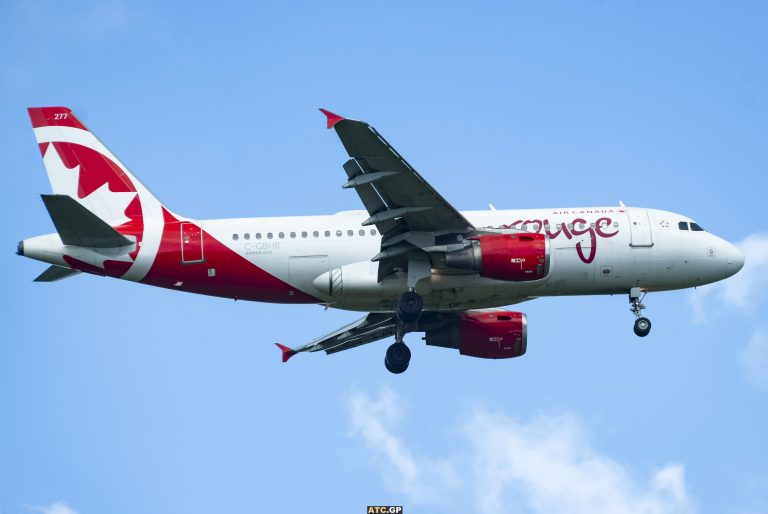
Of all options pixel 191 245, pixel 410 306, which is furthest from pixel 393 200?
pixel 191 245

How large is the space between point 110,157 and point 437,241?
1388 cm

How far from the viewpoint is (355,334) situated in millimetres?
57312

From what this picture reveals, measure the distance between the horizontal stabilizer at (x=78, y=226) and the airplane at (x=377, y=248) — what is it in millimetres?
53

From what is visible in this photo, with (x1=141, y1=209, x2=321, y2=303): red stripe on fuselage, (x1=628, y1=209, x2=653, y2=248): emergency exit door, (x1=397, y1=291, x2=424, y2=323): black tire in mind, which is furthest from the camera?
(x1=628, y1=209, x2=653, y2=248): emergency exit door

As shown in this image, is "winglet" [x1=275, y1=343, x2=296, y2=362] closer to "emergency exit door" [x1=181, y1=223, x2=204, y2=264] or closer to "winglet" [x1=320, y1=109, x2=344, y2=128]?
"emergency exit door" [x1=181, y1=223, x2=204, y2=264]

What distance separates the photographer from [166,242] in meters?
49.8

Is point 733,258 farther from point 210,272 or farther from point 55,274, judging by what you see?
point 55,274

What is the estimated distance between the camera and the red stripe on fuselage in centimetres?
4966

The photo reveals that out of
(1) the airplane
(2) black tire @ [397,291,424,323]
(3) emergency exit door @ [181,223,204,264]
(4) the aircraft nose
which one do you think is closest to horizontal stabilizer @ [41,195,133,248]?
(1) the airplane

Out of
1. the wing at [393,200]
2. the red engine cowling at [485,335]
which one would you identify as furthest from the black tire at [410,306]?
the red engine cowling at [485,335]

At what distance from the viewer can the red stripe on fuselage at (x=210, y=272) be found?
4966 cm

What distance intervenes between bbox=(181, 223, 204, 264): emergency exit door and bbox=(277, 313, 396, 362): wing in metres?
8.44

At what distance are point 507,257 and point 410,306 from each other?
4.11m

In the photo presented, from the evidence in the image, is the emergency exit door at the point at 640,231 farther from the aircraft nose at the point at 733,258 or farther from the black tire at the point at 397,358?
the black tire at the point at 397,358
